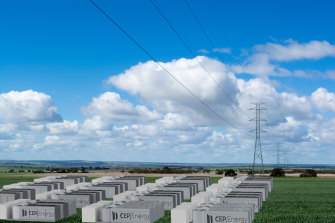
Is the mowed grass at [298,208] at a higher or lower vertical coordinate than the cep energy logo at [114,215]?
lower

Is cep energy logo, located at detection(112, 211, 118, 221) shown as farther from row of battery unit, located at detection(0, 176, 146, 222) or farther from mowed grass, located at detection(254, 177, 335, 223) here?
mowed grass, located at detection(254, 177, 335, 223)

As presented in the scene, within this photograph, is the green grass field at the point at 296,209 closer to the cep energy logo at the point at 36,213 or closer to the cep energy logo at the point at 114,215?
the cep energy logo at the point at 36,213

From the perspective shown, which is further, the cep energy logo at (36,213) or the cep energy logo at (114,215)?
the cep energy logo at (36,213)

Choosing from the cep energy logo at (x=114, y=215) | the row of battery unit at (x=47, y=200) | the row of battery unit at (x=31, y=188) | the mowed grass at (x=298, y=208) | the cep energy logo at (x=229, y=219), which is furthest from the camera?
the row of battery unit at (x=31, y=188)

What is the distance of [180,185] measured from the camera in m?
85.8

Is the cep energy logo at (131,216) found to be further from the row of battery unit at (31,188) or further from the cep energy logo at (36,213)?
the row of battery unit at (31,188)

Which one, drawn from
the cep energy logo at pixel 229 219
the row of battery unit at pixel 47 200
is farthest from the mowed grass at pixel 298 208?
the row of battery unit at pixel 47 200

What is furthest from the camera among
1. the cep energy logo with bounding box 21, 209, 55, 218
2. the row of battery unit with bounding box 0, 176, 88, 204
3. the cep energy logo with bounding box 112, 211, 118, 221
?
the row of battery unit with bounding box 0, 176, 88, 204

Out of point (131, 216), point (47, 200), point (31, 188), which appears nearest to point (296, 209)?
point (131, 216)

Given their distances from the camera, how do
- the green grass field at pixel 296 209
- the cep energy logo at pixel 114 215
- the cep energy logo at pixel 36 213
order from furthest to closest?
the green grass field at pixel 296 209, the cep energy logo at pixel 36 213, the cep energy logo at pixel 114 215

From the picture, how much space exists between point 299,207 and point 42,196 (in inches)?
1656

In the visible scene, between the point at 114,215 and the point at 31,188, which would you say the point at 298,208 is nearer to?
the point at 114,215

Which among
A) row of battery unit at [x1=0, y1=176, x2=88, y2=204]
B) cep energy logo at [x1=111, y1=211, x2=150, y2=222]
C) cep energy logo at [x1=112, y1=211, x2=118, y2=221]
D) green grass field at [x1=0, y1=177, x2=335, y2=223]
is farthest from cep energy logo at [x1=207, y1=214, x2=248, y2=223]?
row of battery unit at [x1=0, y1=176, x2=88, y2=204]

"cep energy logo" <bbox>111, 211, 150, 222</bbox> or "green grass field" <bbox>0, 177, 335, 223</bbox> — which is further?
"green grass field" <bbox>0, 177, 335, 223</bbox>
